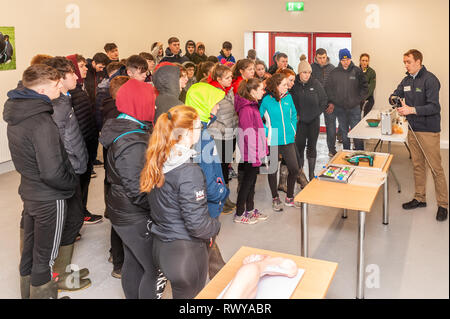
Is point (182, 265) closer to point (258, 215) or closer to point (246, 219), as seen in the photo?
point (246, 219)

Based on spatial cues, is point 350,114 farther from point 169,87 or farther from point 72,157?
point 72,157

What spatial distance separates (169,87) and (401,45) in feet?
18.4

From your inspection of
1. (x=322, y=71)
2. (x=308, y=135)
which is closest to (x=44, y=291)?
(x=308, y=135)

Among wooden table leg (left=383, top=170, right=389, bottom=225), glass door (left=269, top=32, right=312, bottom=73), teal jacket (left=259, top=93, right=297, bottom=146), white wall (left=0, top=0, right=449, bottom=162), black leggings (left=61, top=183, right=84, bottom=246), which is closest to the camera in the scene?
black leggings (left=61, top=183, right=84, bottom=246)

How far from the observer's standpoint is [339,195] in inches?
115

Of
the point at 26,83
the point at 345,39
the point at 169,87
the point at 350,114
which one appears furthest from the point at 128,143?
the point at 345,39

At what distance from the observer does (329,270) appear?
6.39 feet

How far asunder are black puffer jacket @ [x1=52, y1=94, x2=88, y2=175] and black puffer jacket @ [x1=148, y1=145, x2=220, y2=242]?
1.21m

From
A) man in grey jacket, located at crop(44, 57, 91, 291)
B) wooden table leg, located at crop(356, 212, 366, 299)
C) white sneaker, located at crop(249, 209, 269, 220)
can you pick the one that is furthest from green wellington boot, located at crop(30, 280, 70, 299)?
white sneaker, located at crop(249, 209, 269, 220)

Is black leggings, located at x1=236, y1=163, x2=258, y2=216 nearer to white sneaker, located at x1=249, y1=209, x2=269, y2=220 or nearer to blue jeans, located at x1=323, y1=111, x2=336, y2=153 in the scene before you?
white sneaker, located at x1=249, y1=209, x2=269, y2=220

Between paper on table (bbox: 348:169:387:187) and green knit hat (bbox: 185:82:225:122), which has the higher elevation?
green knit hat (bbox: 185:82:225:122)

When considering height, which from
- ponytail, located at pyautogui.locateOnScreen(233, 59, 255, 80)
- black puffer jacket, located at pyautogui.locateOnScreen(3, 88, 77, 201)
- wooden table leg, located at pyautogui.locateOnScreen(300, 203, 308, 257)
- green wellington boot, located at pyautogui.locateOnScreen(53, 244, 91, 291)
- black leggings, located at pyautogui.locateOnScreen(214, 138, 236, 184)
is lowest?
green wellington boot, located at pyautogui.locateOnScreen(53, 244, 91, 291)

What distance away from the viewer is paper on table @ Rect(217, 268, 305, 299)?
5.62 feet

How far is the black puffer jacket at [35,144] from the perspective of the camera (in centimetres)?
243
